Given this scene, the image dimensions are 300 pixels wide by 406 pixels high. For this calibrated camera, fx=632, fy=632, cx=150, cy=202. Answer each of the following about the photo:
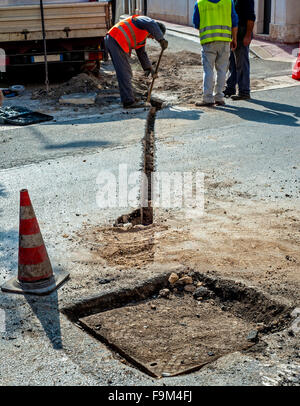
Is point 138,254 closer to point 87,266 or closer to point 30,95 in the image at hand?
point 87,266

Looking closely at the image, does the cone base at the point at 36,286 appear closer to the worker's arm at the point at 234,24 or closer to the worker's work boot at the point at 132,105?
the worker's work boot at the point at 132,105

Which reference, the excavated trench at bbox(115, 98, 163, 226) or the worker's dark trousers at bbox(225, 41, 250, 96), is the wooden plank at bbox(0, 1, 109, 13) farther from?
the excavated trench at bbox(115, 98, 163, 226)

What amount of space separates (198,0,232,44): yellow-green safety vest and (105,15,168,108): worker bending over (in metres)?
0.70

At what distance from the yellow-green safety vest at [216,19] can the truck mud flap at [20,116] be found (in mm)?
2876

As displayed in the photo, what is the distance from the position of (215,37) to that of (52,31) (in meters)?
3.58

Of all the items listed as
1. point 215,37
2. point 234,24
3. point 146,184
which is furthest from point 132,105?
point 146,184

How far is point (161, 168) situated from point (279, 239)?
7.63ft

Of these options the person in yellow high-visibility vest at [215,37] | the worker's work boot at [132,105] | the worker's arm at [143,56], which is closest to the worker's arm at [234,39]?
the person in yellow high-visibility vest at [215,37]

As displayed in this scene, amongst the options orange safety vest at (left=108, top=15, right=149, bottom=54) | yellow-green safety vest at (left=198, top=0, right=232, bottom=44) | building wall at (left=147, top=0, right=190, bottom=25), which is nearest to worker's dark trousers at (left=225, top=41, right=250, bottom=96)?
yellow-green safety vest at (left=198, top=0, right=232, bottom=44)

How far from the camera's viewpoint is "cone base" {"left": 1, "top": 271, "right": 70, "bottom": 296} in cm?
421

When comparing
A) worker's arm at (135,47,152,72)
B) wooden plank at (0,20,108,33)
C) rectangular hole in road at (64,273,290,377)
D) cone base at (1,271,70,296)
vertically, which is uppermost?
wooden plank at (0,20,108,33)

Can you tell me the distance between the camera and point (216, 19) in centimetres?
994

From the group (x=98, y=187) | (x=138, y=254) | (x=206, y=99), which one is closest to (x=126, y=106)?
(x=206, y=99)

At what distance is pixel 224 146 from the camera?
7785 mm
